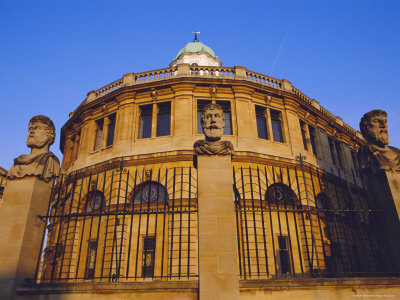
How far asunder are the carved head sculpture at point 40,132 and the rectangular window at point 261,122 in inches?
508

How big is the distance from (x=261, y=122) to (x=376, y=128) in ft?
36.8

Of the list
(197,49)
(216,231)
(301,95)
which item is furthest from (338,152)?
(197,49)

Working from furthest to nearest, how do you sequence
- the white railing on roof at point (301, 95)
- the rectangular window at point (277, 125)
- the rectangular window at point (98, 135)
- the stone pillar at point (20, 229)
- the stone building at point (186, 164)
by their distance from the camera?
1. the white railing on roof at point (301, 95)
2. the rectangular window at point (98, 135)
3. the rectangular window at point (277, 125)
4. the stone building at point (186, 164)
5. the stone pillar at point (20, 229)

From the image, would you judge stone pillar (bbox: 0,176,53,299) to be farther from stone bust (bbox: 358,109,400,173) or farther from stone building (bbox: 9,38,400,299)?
stone bust (bbox: 358,109,400,173)

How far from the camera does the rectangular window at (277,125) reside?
1814 centimetres

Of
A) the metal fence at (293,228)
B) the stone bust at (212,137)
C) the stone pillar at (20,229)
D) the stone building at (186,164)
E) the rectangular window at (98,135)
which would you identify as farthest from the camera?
the rectangular window at (98,135)

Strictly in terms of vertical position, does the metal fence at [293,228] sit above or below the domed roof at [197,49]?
below

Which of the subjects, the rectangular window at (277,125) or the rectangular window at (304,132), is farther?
the rectangular window at (304,132)

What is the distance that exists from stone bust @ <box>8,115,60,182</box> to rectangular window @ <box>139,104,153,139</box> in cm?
1045

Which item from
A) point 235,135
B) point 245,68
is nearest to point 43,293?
point 235,135

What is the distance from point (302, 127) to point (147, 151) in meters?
10.5

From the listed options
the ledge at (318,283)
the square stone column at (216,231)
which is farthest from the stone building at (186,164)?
the square stone column at (216,231)

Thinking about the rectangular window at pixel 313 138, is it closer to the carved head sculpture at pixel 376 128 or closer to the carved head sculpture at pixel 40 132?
the carved head sculpture at pixel 376 128

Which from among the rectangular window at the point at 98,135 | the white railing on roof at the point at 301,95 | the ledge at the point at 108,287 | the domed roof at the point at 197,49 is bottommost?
the ledge at the point at 108,287
